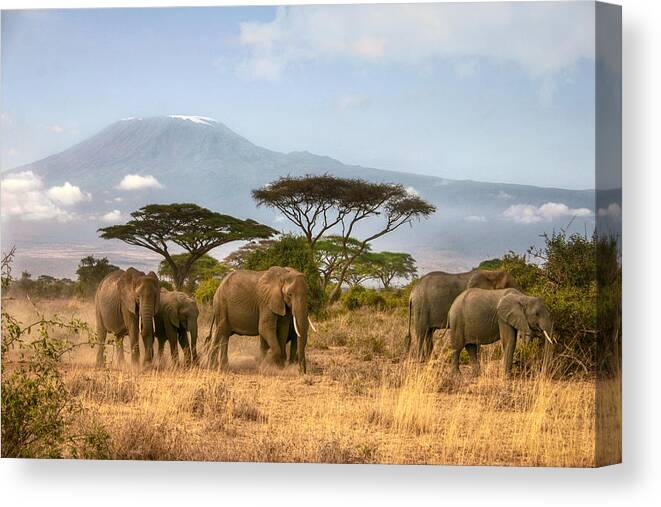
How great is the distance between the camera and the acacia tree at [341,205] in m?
19.2

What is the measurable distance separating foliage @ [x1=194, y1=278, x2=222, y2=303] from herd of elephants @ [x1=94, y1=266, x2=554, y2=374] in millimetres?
386

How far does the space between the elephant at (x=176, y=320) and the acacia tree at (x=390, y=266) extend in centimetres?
267

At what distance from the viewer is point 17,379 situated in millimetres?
16047

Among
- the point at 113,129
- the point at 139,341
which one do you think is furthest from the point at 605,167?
the point at 139,341

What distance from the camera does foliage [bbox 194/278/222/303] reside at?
67.7ft

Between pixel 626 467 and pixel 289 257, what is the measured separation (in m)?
6.84

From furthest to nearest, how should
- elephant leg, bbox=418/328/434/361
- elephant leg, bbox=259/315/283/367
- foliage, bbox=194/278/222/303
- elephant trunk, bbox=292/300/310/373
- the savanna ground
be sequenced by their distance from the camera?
foliage, bbox=194/278/222/303 → elephant leg, bbox=418/328/434/361 → elephant leg, bbox=259/315/283/367 → elephant trunk, bbox=292/300/310/373 → the savanna ground

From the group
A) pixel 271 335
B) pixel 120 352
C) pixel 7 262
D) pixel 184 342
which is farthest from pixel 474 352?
pixel 7 262

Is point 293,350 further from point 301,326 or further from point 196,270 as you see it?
point 196,270

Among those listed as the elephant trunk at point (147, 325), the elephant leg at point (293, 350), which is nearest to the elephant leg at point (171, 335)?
the elephant trunk at point (147, 325)

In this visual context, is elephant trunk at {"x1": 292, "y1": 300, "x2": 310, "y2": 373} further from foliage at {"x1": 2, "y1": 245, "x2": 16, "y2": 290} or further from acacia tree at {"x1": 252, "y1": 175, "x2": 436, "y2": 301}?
foliage at {"x1": 2, "y1": 245, "x2": 16, "y2": 290}

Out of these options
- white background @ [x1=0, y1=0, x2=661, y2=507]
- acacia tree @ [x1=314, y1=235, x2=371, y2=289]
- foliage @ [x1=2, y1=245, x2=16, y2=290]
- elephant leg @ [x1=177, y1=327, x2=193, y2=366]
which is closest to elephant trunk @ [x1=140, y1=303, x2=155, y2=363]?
elephant leg @ [x1=177, y1=327, x2=193, y2=366]

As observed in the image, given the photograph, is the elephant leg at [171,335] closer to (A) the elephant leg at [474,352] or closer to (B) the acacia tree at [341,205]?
(B) the acacia tree at [341,205]

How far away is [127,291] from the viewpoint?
19.5m
